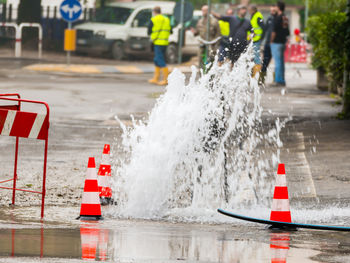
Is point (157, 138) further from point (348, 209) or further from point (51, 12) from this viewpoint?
point (51, 12)

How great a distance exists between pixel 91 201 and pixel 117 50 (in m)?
27.9

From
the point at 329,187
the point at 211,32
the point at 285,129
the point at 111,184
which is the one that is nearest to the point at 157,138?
the point at 111,184

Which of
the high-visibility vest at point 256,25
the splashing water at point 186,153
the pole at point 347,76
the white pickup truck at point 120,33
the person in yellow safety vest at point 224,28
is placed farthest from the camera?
the white pickup truck at point 120,33

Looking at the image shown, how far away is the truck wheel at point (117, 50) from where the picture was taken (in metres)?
36.9

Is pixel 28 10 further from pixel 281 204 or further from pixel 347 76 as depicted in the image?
pixel 281 204

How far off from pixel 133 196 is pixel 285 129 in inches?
319

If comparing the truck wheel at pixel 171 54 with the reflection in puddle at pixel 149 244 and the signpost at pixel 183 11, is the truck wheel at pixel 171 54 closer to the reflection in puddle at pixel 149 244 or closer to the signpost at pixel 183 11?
the signpost at pixel 183 11

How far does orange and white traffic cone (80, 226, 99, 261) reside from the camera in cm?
730

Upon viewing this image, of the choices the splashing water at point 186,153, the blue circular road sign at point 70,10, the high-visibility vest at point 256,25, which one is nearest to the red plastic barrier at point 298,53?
the blue circular road sign at point 70,10

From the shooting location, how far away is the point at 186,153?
10.1 m

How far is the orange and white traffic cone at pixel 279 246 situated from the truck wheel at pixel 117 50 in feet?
93.4

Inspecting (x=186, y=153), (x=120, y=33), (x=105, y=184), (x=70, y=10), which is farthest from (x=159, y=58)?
(x=186, y=153)

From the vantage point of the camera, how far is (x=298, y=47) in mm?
41906

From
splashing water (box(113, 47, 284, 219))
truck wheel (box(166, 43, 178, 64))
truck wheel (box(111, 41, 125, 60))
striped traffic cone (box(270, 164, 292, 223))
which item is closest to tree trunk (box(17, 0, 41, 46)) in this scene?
truck wheel (box(111, 41, 125, 60))
